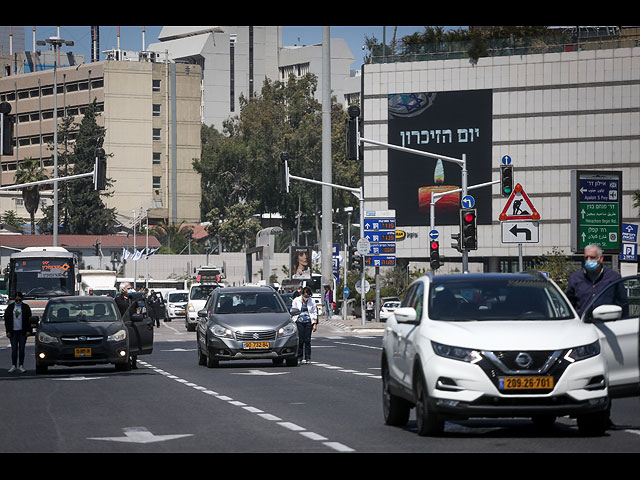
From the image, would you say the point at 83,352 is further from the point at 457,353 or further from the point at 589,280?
the point at 457,353

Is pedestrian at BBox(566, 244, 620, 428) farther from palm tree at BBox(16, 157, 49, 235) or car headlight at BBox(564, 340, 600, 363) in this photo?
palm tree at BBox(16, 157, 49, 235)

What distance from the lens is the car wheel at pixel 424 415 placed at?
1397 cm

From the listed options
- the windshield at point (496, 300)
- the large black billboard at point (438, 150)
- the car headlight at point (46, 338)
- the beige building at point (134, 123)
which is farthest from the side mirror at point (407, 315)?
the beige building at point (134, 123)

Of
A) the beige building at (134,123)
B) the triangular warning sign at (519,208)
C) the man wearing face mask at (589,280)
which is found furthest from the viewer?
the beige building at (134,123)

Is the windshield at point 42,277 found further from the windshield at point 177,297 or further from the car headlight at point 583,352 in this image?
the car headlight at point 583,352

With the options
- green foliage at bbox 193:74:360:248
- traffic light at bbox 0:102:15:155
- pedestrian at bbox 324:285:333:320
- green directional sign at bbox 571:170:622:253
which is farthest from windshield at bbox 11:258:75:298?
green foliage at bbox 193:74:360:248

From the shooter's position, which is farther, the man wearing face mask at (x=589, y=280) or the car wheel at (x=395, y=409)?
the man wearing face mask at (x=589, y=280)

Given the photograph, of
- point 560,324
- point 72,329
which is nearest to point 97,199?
point 72,329

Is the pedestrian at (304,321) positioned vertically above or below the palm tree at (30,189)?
below

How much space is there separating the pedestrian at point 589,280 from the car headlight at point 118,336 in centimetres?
1388

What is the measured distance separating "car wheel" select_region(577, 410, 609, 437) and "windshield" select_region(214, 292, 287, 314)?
16894mm

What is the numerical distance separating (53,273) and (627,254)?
22873 mm
